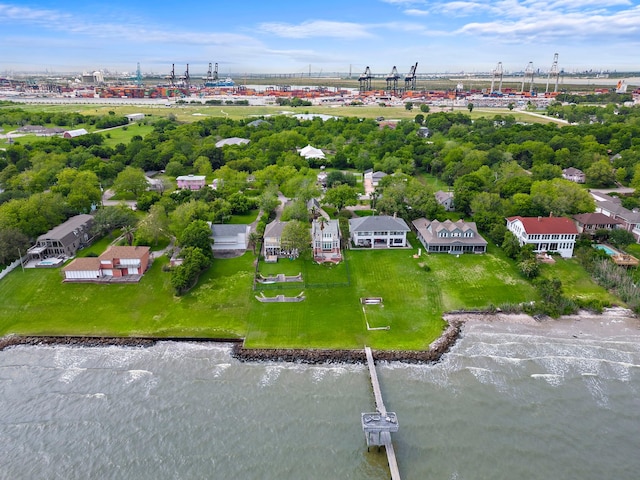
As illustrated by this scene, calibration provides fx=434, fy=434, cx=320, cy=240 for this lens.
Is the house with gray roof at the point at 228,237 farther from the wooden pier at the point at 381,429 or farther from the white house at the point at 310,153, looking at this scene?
the white house at the point at 310,153

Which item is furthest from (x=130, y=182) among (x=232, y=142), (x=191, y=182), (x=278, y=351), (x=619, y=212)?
(x=619, y=212)

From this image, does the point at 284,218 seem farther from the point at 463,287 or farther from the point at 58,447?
the point at 58,447

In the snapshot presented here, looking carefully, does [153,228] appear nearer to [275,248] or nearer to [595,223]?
[275,248]

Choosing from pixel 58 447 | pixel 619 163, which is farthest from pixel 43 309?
pixel 619 163

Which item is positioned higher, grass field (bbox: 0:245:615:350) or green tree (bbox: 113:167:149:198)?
green tree (bbox: 113:167:149:198)

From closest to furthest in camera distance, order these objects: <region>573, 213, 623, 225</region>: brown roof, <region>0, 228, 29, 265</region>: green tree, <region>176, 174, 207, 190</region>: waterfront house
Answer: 1. <region>0, 228, 29, 265</region>: green tree
2. <region>573, 213, 623, 225</region>: brown roof
3. <region>176, 174, 207, 190</region>: waterfront house

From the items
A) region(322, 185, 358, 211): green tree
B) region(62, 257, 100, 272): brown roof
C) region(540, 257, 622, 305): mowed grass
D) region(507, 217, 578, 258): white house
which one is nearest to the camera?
region(540, 257, 622, 305): mowed grass

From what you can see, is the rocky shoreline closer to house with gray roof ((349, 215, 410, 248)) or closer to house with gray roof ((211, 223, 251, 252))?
house with gray roof ((211, 223, 251, 252))

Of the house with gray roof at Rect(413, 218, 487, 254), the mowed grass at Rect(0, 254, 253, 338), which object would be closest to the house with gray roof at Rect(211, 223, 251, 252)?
the mowed grass at Rect(0, 254, 253, 338)
